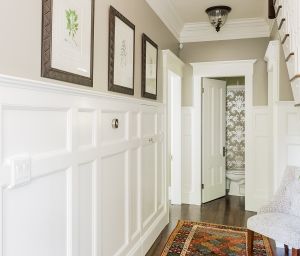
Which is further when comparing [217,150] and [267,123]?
[217,150]

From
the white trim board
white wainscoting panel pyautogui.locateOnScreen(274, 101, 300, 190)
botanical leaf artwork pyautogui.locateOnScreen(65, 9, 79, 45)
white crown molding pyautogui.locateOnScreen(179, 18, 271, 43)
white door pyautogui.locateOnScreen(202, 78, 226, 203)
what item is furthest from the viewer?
white door pyautogui.locateOnScreen(202, 78, 226, 203)

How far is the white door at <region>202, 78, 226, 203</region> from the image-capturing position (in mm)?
4836

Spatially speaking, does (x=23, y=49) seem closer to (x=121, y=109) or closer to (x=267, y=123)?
(x=121, y=109)

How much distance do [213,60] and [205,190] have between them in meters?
2.06

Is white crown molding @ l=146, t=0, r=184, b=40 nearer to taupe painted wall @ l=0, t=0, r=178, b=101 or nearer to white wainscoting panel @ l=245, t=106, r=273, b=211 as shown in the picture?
taupe painted wall @ l=0, t=0, r=178, b=101

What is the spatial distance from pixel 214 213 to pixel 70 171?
10.2ft

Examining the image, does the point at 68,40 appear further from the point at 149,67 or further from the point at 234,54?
the point at 234,54

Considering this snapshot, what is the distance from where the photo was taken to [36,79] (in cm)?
143

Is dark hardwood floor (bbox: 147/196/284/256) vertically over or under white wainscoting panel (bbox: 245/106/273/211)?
under

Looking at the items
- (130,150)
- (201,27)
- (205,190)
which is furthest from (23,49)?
(205,190)

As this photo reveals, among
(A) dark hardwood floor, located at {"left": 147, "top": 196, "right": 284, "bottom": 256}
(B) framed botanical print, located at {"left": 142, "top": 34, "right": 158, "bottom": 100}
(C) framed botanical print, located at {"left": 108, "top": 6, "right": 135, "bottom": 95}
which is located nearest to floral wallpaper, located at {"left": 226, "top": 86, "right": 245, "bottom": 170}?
(A) dark hardwood floor, located at {"left": 147, "top": 196, "right": 284, "bottom": 256}

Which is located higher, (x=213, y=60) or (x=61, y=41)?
(x=213, y=60)

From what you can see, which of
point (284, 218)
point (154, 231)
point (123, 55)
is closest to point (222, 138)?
point (154, 231)

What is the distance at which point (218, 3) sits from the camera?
12.0 ft
